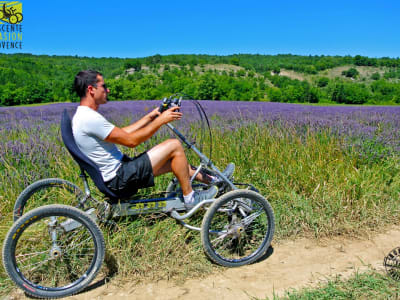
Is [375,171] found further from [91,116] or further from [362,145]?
[91,116]

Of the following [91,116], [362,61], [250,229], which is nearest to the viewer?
[91,116]

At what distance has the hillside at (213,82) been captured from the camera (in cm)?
2255

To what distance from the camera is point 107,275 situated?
289 cm

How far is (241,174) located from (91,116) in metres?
2.45

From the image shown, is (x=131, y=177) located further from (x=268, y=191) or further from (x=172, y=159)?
(x=268, y=191)

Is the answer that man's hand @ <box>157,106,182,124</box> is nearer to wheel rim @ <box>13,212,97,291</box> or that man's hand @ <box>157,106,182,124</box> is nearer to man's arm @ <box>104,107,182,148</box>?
man's arm @ <box>104,107,182,148</box>

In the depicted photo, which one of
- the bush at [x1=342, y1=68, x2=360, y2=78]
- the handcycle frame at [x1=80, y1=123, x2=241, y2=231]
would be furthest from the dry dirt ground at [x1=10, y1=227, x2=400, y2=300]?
the bush at [x1=342, y1=68, x2=360, y2=78]

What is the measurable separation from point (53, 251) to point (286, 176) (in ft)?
9.67

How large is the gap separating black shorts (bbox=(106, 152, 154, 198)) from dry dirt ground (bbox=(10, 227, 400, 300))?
0.84 meters

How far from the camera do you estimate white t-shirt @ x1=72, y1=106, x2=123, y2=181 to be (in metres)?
2.63

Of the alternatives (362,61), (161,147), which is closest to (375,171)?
(161,147)

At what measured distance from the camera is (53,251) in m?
2.57

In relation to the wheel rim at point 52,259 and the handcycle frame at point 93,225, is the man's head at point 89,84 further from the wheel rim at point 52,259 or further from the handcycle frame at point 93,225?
the wheel rim at point 52,259

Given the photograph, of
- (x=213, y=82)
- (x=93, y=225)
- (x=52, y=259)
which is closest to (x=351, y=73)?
(x=213, y=82)
